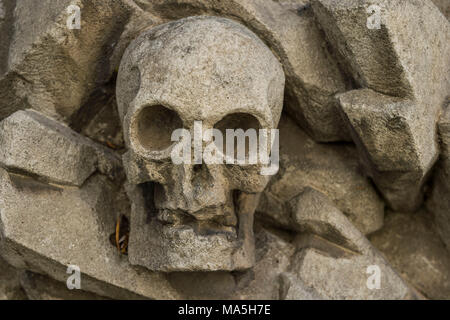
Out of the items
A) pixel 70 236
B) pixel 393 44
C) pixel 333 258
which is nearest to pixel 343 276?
pixel 333 258

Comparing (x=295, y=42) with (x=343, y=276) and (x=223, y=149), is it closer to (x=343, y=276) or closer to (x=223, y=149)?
(x=223, y=149)

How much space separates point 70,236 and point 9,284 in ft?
1.41

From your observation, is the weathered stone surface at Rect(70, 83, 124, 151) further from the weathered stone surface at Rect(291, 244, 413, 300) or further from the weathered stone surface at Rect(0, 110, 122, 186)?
the weathered stone surface at Rect(291, 244, 413, 300)

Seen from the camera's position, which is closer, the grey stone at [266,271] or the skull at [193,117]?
the skull at [193,117]

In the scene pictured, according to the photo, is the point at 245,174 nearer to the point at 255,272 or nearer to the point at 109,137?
the point at 255,272

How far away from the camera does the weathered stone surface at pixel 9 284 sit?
6.05ft

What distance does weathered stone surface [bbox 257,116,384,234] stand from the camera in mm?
1759

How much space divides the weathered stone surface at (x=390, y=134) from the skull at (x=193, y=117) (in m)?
0.20

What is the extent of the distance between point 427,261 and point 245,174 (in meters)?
0.75

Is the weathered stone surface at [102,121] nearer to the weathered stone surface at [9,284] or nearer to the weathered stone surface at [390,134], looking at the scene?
the weathered stone surface at [9,284]

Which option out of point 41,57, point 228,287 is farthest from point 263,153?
point 41,57

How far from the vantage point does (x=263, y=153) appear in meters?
1.42

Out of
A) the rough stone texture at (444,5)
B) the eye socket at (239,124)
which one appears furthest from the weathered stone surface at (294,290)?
the rough stone texture at (444,5)

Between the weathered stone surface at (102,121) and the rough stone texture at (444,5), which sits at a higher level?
the rough stone texture at (444,5)
